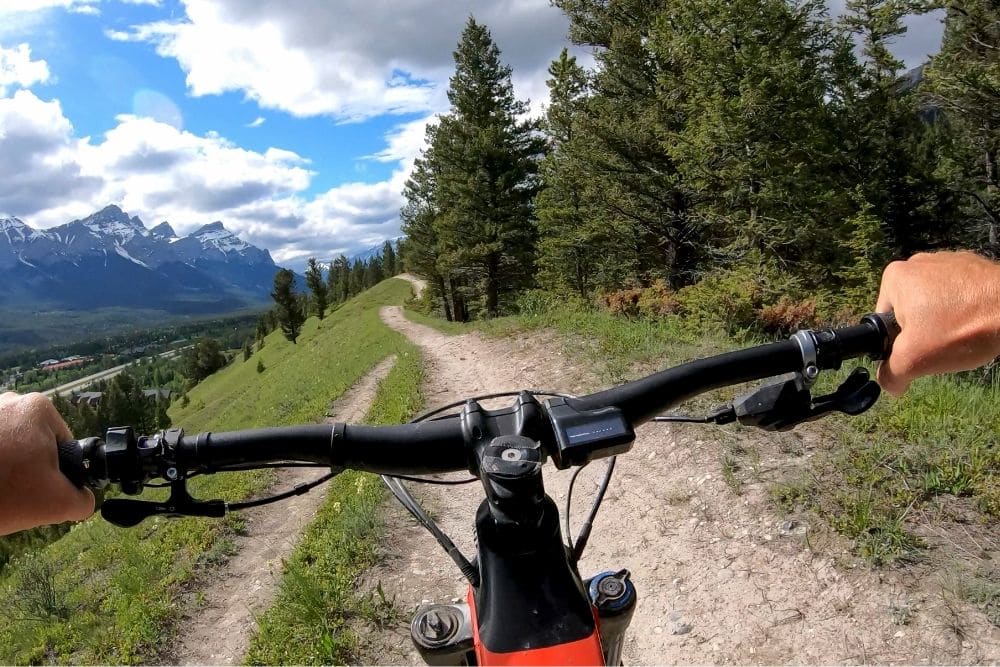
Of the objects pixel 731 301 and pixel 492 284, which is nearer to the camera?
pixel 731 301

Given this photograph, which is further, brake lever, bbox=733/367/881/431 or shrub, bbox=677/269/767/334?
shrub, bbox=677/269/767/334

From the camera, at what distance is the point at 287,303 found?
71.2 metres

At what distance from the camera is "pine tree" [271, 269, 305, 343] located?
6944cm

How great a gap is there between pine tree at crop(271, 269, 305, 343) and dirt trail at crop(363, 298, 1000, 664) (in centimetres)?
6837

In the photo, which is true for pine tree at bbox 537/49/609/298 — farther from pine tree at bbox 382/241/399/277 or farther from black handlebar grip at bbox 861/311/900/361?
pine tree at bbox 382/241/399/277

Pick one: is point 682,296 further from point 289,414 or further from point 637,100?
point 289,414

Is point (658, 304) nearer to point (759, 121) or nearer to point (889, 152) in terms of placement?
point (759, 121)

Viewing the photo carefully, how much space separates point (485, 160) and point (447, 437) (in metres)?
23.6

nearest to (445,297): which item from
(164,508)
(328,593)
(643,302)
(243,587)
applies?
(643,302)

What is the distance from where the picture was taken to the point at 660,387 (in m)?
1.47

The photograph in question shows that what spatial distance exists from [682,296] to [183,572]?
1115 cm

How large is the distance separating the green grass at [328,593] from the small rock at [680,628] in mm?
2200

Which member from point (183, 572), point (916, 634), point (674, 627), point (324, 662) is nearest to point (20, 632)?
point (183, 572)

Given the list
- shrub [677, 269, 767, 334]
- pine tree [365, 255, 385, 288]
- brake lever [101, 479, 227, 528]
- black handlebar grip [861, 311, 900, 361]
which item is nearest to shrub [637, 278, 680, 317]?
shrub [677, 269, 767, 334]
